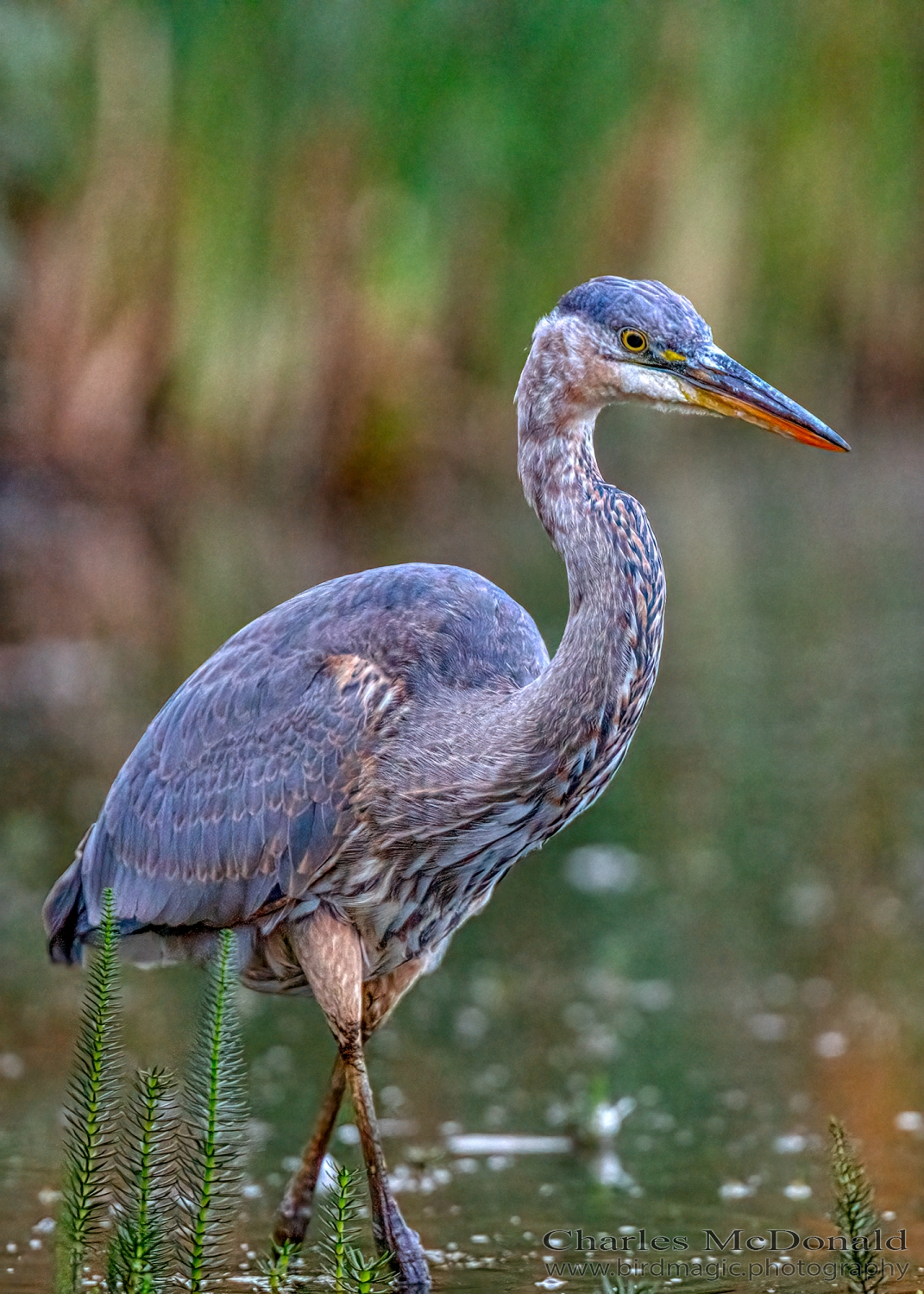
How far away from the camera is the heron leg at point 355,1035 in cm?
426

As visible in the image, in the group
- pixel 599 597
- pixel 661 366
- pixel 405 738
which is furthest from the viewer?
pixel 405 738

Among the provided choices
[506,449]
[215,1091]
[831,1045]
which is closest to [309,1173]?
[215,1091]

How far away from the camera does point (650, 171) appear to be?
22.8 m

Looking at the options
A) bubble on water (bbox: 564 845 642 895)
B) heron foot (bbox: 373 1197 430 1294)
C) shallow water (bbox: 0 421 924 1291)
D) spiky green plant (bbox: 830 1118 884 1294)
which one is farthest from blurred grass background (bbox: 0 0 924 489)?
spiky green plant (bbox: 830 1118 884 1294)

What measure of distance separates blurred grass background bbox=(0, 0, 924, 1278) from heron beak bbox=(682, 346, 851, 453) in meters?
1.76

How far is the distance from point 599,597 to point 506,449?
1629 centimetres

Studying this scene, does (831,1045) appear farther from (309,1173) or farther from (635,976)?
(309,1173)

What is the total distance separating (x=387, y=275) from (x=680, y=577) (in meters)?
3.65

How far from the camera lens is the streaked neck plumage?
13.9 feet

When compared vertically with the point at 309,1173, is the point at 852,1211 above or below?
below

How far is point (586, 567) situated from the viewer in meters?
4.28

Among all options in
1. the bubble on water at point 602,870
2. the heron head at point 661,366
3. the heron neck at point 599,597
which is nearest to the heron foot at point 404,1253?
the heron neck at point 599,597

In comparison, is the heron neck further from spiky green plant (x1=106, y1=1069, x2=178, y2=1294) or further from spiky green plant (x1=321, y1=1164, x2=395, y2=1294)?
spiky green plant (x1=106, y1=1069, x2=178, y2=1294)

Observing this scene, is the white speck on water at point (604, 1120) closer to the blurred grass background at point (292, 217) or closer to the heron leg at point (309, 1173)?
the heron leg at point (309, 1173)
